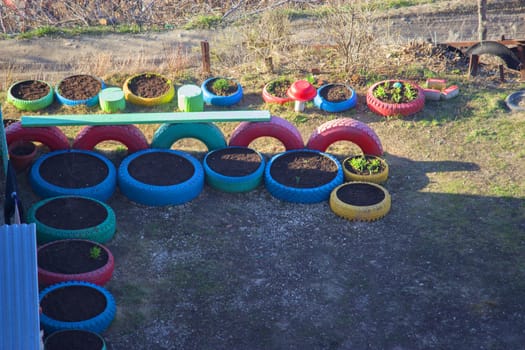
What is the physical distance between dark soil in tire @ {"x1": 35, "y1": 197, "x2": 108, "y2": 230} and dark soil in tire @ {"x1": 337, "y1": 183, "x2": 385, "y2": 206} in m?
3.01

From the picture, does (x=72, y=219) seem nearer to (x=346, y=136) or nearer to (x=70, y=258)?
(x=70, y=258)

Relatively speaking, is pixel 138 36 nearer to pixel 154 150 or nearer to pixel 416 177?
pixel 154 150

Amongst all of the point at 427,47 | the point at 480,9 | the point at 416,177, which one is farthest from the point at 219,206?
the point at 480,9

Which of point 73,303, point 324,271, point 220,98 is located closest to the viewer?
point 73,303

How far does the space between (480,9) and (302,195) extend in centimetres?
657

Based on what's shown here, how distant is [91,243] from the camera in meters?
8.72

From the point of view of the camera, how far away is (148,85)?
12.5 meters

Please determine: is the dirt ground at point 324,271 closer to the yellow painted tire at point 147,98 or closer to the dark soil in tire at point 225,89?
the yellow painted tire at point 147,98

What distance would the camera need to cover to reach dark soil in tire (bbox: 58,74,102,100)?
39.9 feet

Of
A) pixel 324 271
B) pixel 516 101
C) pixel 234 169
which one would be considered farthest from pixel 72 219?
pixel 516 101

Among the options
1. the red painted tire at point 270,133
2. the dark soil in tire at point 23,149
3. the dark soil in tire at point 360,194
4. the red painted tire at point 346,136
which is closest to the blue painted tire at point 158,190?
the red painted tire at point 270,133

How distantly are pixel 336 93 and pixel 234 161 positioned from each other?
263cm

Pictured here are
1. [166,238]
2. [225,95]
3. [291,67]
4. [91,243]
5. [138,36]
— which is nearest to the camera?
[91,243]

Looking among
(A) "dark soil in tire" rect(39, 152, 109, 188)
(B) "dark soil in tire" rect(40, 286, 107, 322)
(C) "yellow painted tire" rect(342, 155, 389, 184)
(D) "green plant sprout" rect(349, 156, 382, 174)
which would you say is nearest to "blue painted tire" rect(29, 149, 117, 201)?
(A) "dark soil in tire" rect(39, 152, 109, 188)
